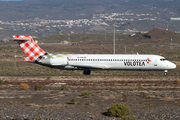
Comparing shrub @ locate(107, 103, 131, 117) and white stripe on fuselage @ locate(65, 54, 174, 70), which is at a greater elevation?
white stripe on fuselage @ locate(65, 54, 174, 70)

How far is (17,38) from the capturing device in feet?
131

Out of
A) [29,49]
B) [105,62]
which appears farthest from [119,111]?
[29,49]

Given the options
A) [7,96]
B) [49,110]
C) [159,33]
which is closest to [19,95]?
[7,96]

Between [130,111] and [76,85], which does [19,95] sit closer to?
[76,85]

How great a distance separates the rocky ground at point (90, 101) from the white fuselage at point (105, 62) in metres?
7.34

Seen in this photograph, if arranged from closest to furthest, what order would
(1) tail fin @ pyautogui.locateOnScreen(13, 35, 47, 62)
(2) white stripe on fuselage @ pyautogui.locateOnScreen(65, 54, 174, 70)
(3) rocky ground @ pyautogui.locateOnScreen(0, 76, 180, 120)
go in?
(3) rocky ground @ pyautogui.locateOnScreen(0, 76, 180, 120), (1) tail fin @ pyautogui.locateOnScreen(13, 35, 47, 62), (2) white stripe on fuselage @ pyautogui.locateOnScreen(65, 54, 174, 70)

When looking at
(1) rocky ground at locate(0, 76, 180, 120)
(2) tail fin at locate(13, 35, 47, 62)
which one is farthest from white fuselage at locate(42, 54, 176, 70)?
(1) rocky ground at locate(0, 76, 180, 120)

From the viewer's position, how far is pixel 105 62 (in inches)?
1601

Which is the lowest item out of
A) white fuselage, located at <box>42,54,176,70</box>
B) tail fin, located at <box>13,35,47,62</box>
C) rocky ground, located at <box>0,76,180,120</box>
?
rocky ground, located at <box>0,76,180,120</box>

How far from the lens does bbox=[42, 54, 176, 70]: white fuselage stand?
133 feet

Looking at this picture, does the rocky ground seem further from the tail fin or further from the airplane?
the tail fin

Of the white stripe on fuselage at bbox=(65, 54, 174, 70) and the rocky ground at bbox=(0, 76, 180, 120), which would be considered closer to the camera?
the rocky ground at bbox=(0, 76, 180, 120)

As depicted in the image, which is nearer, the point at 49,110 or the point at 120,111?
the point at 120,111

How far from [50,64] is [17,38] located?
230 inches
